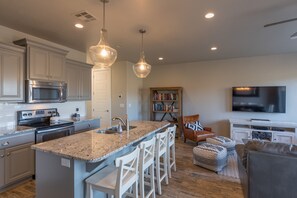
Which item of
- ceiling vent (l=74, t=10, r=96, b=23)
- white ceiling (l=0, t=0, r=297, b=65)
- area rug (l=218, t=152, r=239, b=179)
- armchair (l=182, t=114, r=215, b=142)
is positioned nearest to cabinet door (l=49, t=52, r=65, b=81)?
white ceiling (l=0, t=0, r=297, b=65)

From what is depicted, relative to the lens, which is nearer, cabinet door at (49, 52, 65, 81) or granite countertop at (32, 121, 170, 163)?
granite countertop at (32, 121, 170, 163)

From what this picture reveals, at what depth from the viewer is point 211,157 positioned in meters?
3.27

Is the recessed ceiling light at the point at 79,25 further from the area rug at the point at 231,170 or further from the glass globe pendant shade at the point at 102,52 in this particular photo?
the area rug at the point at 231,170

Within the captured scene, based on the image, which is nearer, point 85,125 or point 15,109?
point 15,109

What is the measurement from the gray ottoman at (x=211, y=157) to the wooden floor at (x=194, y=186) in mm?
122

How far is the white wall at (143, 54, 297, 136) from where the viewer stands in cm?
494

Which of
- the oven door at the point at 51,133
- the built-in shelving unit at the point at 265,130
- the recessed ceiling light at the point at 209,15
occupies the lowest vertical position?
the built-in shelving unit at the point at 265,130

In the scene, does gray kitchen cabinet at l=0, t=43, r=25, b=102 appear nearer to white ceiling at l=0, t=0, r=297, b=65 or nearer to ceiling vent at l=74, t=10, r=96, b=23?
white ceiling at l=0, t=0, r=297, b=65

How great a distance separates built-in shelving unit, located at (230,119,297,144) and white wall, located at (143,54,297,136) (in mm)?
480

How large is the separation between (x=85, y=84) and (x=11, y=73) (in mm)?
1765

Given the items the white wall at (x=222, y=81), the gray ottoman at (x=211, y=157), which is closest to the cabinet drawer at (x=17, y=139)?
the gray ottoman at (x=211, y=157)

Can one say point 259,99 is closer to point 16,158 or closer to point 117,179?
point 117,179

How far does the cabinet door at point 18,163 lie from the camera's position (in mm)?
2557

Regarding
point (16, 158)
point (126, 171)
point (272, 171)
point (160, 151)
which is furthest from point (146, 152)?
point (16, 158)
